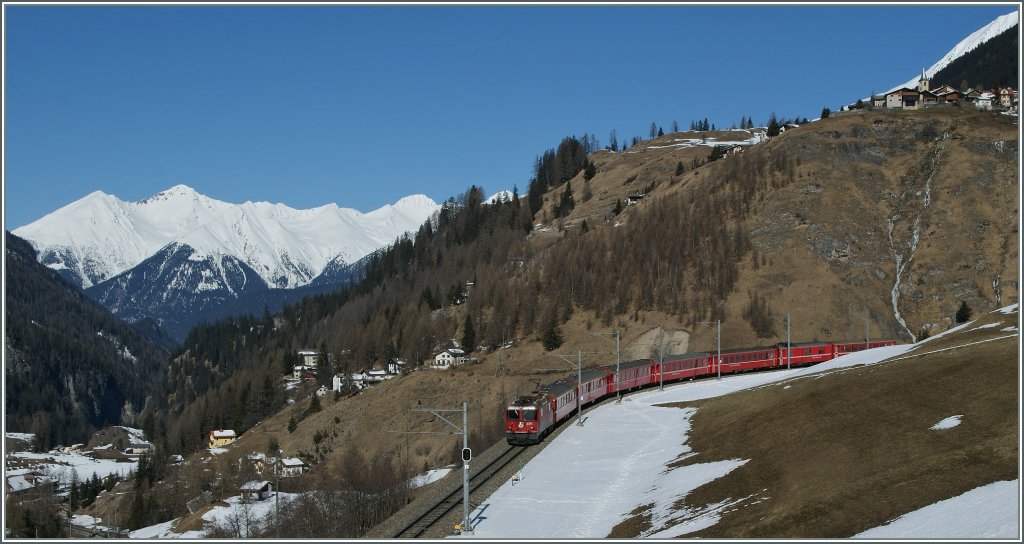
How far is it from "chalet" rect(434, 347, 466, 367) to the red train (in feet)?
229

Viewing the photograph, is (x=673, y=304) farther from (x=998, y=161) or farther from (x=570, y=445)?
(x=570, y=445)

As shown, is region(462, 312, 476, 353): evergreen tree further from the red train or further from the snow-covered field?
the snow-covered field

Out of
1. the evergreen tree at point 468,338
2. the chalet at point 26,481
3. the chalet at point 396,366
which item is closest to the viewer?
the chalet at point 26,481

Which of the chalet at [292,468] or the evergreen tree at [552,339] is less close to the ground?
the evergreen tree at [552,339]

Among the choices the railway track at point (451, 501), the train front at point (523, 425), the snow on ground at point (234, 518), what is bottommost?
the snow on ground at point (234, 518)

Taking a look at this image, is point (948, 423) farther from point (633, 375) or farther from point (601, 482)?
point (633, 375)

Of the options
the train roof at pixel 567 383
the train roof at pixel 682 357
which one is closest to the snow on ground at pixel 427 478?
the train roof at pixel 567 383

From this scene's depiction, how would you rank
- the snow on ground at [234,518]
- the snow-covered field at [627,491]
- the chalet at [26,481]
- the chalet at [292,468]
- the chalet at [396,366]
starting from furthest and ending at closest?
the chalet at [396,366] < the chalet at [26,481] < the chalet at [292,468] < the snow on ground at [234,518] < the snow-covered field at [627,491]

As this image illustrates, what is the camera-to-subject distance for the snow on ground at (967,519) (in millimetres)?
28147

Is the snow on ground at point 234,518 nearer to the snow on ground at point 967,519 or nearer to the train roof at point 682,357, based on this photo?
the train roof at point 682,357

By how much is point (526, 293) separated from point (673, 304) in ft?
116

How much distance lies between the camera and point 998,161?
184m

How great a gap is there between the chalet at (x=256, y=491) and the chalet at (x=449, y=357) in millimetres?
58504

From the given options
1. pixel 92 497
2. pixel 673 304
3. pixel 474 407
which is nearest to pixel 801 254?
pixel 673 304
